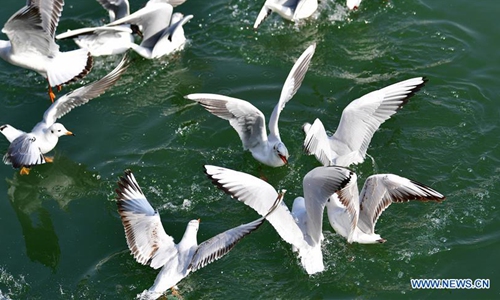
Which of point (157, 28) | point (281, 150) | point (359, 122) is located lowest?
point (281, 150)

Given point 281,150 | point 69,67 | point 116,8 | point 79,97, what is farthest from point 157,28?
point 281,150

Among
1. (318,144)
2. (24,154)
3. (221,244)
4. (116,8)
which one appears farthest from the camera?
(116,8)

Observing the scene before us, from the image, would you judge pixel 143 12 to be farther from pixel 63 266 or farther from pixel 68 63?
pixel 63 266

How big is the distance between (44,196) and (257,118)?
2678mm

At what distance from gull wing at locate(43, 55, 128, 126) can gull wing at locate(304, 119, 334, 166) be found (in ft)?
8.21

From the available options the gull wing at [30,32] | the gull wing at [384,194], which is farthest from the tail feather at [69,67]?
the gull wing at [384,194]

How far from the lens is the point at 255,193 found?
761cm

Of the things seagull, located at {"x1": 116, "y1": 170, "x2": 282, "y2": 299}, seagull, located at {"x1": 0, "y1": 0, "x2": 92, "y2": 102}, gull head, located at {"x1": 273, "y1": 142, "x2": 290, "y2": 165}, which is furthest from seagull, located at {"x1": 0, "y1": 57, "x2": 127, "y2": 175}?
gull head, located at {"x1": 273, "y1": 142, "x2": 290, "y2": 165}

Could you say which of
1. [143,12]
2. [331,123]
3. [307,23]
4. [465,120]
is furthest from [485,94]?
[143,12]

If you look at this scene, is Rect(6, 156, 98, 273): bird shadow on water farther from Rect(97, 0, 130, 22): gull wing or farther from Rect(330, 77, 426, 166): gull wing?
Rect(330, 77, 426, 166): gull wing

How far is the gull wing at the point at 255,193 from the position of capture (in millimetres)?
7535

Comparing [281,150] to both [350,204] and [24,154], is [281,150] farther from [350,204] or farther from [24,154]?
[24,154]

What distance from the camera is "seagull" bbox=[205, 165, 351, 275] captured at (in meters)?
7.51

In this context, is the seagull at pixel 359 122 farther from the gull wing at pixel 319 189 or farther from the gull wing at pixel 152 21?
the gull wing at pixel 152 21
